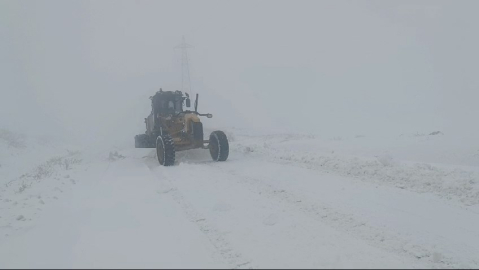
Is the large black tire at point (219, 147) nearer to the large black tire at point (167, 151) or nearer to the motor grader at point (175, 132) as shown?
the motor grader at point (175, 132)

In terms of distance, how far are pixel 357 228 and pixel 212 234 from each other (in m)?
2.22

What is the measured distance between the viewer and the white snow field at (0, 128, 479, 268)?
432 centimetres

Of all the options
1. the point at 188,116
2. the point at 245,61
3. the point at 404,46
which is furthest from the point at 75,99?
the point at 404,46

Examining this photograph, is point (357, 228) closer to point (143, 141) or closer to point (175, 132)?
point (175, 132)

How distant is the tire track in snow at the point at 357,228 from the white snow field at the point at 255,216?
0.02 meters

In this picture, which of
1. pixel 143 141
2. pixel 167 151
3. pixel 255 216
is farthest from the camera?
pixel 143 141

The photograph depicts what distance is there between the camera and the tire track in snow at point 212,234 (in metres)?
4.21

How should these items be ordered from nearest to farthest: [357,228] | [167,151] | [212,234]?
[212,234] → [357,228] → [167,151]

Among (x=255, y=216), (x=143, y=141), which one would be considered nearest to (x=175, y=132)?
(x=143, y=141)

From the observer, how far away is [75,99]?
62.3 m

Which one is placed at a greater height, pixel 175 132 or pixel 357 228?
pixel 175 132

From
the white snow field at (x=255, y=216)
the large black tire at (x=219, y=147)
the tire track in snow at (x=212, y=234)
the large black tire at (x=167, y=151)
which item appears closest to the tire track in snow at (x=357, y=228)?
the white snow field at (x=255, y=216)

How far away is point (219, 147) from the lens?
42.4ft

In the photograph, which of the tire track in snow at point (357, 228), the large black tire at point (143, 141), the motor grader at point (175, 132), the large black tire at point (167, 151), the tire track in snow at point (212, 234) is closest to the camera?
the tire track in snow at point (212, 234)
